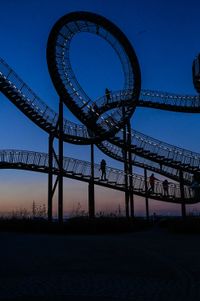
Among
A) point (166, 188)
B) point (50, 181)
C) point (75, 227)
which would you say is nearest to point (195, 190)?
point (166, 188)

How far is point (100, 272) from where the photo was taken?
9.92 meters

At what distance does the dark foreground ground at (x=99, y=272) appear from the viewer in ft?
25.1

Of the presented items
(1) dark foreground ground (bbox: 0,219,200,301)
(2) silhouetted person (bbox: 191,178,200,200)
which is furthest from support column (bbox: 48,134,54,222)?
(2) silhouetted person (bbox: 191,178,200,200)

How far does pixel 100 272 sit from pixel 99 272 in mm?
25

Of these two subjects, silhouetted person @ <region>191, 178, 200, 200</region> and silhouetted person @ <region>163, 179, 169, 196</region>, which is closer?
silhouetted person @ <region>163, 179, 169, 196</region>

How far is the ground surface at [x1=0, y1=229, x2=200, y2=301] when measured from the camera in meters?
7.65

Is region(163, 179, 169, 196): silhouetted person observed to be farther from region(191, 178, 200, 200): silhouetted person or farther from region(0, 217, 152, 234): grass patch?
region(0, 217, 152, 234): grass patch

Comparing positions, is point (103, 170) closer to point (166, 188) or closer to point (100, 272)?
point (166, 188)

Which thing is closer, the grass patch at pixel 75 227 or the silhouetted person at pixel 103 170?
the grass patch at pixel 75 227

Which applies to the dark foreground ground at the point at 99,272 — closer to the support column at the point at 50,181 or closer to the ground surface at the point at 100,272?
the ground surface at the point at 100,272

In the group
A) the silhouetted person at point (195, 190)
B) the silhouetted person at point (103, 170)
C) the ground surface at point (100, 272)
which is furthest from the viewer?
the silhouetted person at point (195, 190)

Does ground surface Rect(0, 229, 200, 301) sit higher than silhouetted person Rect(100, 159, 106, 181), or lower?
lower

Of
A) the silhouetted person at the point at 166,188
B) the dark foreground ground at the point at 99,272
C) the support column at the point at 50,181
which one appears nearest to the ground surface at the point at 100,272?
the dark foreground ground at the point at 99,272

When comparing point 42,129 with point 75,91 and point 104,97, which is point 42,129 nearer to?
point 75,91
